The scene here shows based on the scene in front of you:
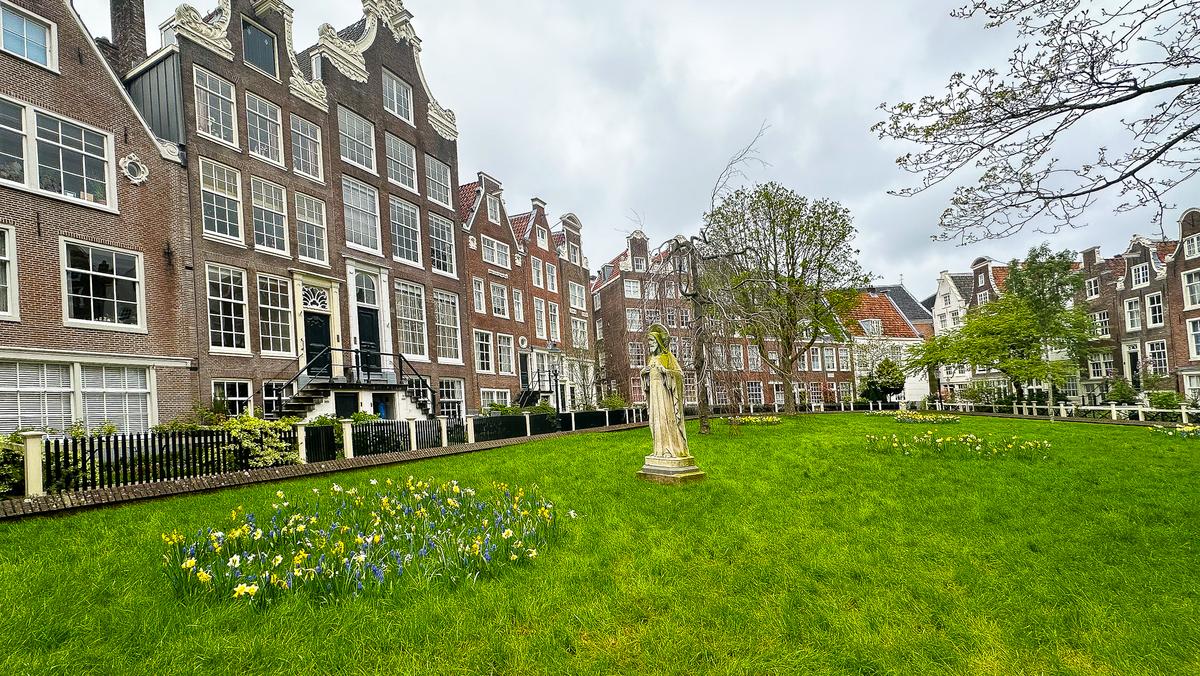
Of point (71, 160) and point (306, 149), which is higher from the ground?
point (306, 149)

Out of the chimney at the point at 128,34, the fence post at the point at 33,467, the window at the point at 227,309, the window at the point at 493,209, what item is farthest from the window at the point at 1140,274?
the chimney at the point at 128,34

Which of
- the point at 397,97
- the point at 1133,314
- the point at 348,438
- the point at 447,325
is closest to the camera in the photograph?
the point at 348,438

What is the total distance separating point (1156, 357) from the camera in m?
43.3

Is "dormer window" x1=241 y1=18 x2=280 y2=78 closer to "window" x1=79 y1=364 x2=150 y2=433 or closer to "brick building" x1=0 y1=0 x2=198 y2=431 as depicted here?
"brick building" x1=0 y1=0 x2=198 y2=431

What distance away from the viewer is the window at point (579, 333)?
1686 inches

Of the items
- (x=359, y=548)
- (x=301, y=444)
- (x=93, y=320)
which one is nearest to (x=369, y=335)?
(x=93, y=320)

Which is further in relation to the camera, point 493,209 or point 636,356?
point 636,356

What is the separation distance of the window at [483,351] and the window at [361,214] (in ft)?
28.2

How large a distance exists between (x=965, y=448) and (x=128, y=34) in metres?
28.4

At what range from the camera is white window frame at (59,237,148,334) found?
1602 centimetres

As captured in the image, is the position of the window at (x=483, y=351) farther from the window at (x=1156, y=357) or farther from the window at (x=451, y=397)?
the window at (x=1156, y=357)

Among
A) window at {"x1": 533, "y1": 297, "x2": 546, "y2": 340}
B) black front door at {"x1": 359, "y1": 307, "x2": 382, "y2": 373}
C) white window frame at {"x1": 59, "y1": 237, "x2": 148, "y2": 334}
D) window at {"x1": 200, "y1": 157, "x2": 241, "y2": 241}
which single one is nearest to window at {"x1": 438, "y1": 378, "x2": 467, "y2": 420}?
black front door at {"x1": 359, "y1": 307, "x2": 382, "y2": 373}

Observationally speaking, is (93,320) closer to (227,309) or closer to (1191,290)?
(227,309)

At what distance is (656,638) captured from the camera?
467 cm
